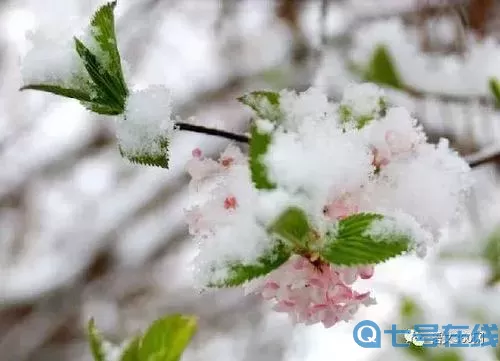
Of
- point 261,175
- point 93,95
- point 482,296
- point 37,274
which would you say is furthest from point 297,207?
point 37,274

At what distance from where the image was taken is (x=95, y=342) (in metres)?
0.43

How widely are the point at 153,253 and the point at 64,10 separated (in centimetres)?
80

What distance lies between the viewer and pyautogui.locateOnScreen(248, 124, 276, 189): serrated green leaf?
30 cm

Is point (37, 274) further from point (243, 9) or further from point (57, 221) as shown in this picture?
point (243, 9)

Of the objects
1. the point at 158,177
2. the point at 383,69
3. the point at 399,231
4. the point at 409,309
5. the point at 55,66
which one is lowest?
the point at 158,177

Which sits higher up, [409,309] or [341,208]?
[341,208]

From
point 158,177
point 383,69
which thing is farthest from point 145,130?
point 158,177

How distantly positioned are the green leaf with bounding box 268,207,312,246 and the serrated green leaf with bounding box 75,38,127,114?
120mm

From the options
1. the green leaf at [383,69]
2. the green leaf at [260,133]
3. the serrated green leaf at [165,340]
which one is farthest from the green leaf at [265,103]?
the green leaf at [383,69]

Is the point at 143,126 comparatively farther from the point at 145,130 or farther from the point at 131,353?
the point at 131,353

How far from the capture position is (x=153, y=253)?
211 cm

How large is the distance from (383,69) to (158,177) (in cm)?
138

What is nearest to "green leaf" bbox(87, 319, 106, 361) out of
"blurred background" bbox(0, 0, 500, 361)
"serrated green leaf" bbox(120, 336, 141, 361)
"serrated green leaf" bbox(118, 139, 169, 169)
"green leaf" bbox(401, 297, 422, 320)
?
"serrated green leaf" bbox(120, 336, 141, 361)

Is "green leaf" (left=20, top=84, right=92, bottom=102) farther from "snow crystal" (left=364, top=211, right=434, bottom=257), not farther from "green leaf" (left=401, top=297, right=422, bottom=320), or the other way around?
"green leaf" (left=401, top=297, right=422, bottom=320)
